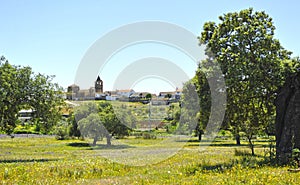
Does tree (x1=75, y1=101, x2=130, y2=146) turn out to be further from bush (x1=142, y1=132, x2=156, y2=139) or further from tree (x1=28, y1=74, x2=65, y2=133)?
tree (x1=28, y1=74, x2=65, y2=133)

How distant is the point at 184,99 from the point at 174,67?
1483 inches

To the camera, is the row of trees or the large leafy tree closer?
the row of trees

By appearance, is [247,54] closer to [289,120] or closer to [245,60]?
[245,60]

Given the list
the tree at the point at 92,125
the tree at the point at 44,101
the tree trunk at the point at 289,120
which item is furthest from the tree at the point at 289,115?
the tree at the point at 92,125

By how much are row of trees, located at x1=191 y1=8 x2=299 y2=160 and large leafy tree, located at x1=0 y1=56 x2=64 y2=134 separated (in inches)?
676

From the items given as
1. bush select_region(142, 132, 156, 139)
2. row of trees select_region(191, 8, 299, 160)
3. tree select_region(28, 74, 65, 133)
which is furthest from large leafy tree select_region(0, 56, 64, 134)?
bush select_region(142, 132, 156, 139)

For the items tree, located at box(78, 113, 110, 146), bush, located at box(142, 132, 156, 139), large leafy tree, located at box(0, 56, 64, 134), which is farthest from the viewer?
bush, located at box(142, 132, 156, 139)

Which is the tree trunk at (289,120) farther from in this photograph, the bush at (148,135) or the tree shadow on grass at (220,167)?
the bush at (148,135)

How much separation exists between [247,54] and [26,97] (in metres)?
22.3

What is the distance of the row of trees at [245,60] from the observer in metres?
21.7

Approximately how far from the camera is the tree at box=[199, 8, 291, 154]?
21.6 metres

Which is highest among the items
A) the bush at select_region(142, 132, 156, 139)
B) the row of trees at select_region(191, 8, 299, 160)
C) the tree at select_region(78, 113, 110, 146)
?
the row of trees at select_region(191, 8, 299, 160)

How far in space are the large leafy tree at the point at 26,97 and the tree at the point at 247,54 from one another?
18.2 metres

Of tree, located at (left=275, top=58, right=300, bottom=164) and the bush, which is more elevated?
tree, located at (left=275, top=58, right=300, bottom=164)
